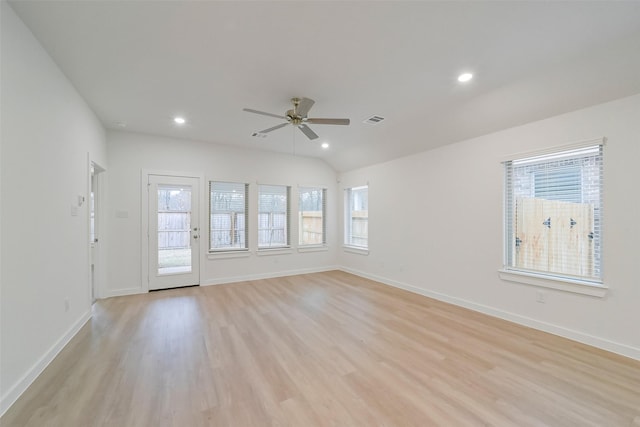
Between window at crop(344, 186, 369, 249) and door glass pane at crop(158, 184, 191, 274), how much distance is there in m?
3.63

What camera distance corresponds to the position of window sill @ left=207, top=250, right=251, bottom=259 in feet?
17.3

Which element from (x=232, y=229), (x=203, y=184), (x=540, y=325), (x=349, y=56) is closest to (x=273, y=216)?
(x=232, y=229)

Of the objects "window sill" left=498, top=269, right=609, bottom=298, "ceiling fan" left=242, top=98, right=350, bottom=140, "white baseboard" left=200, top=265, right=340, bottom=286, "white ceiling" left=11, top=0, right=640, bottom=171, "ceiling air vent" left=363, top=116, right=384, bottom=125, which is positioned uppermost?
"white ceiling" left=11, top=0, right=640, bottom=171

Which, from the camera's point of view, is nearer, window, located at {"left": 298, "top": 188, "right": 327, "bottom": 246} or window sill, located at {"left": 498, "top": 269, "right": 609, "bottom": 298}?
window sill, located at {"left": 498, "top": 269, "right": 609, "bottom": 298}

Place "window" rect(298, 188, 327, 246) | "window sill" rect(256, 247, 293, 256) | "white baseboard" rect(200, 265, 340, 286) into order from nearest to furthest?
"white baseboard" rect(200, 265, 340, 286) → "window sill" rect(256, 247, 293, 256) → "window" rect(298, 188, 327, 246)

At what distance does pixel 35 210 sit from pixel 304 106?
8.65 feet

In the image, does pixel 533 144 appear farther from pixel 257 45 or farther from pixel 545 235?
pixel 257 45

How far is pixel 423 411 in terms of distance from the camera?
182 centimetres

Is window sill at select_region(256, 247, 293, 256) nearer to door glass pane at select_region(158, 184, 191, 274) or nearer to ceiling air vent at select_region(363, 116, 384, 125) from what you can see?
door glass pane at select_region(158, 184, 191, 274)

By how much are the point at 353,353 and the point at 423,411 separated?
0.88 metres

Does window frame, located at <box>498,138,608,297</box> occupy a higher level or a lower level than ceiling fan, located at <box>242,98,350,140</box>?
lower

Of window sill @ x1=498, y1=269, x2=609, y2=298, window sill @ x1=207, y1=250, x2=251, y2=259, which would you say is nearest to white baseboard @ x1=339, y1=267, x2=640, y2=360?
window sill @ x1=498, y1=269, x2=609, y2=298

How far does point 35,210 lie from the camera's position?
2.21 m

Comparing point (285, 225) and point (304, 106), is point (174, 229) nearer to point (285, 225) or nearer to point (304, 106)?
point (285, 225)
